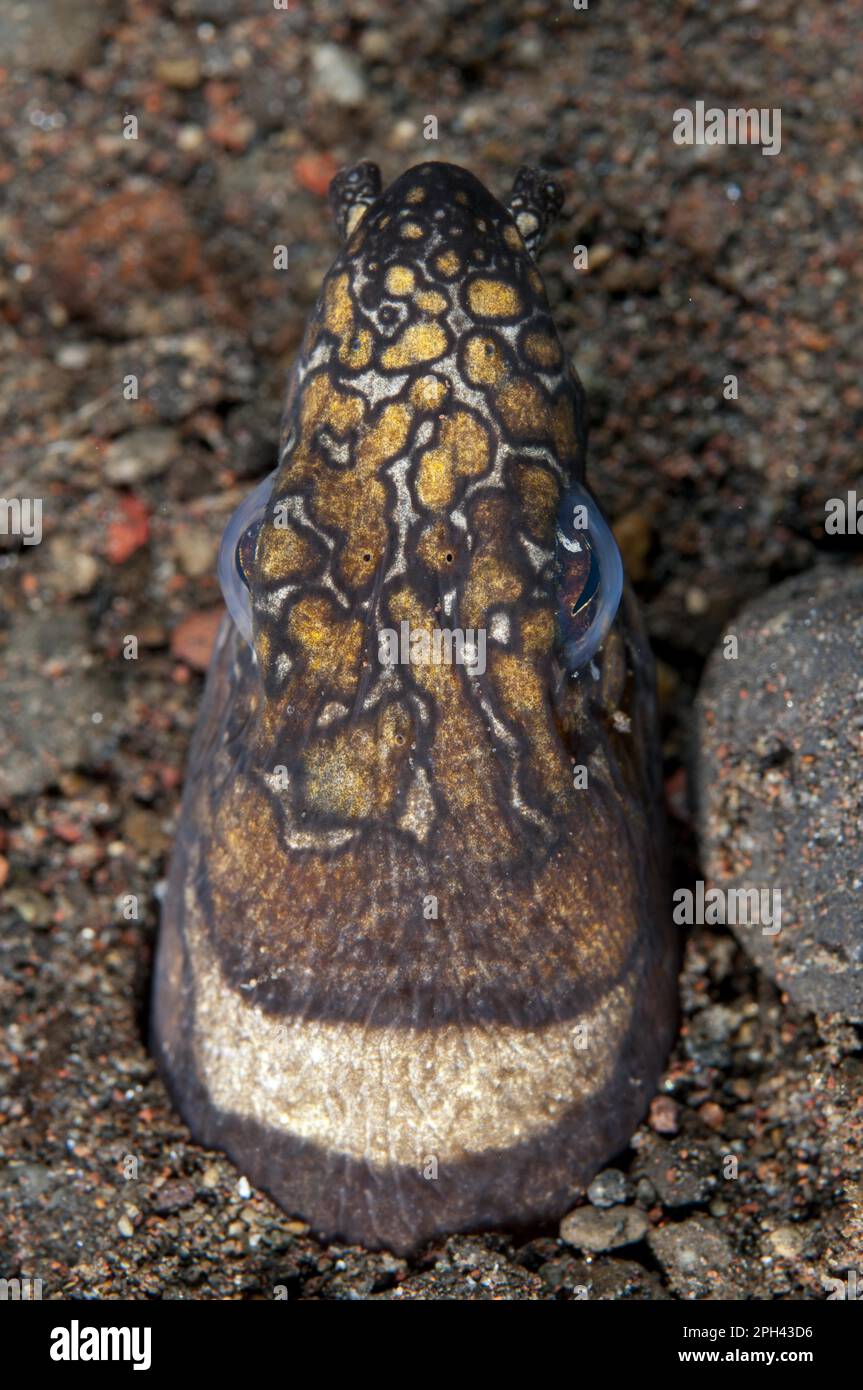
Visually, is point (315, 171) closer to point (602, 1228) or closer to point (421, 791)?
point (421, 791)

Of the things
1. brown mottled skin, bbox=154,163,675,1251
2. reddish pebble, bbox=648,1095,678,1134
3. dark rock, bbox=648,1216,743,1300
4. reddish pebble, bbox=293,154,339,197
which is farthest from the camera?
reddish pebble, bbox=293,154,339,197

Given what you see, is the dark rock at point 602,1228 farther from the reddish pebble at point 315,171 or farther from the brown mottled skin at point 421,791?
the reddish pebble at point 315,171

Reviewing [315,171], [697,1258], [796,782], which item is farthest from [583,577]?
[315,171]

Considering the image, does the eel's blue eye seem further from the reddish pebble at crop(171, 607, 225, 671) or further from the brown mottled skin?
the reddish pebble at crop(171, 607, 225, 671)

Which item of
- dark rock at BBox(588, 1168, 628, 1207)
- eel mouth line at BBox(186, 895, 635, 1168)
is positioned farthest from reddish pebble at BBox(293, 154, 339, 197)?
dark rock at BBox(588, 1168, 628, 1207)

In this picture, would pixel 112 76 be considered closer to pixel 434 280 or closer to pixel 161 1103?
pixel 434 280

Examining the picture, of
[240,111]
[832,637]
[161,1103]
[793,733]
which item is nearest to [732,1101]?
[793,733]

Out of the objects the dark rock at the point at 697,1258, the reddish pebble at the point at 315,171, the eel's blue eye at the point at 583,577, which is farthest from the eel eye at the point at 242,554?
the reddish pebble at the point at 315,171
